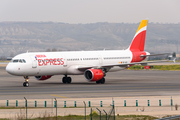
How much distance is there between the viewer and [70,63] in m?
52.7

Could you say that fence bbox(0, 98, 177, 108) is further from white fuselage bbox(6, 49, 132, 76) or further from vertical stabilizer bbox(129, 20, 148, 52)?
vertical stabilizer bbox(129, 20, 148, 52)

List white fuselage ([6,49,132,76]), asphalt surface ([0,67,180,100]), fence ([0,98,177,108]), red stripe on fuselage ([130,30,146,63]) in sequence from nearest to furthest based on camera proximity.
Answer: fence ([0,98,177,108]) → asphalt surface ([0,67,180,100]) → white fuselage ([6,49,132,76]) → red stripe on fuselage ([130,30,146,63])

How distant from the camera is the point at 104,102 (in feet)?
105

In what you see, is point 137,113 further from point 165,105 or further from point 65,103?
point 65,103

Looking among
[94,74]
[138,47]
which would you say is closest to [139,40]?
[138,47]

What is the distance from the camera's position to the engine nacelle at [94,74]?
50.1 m

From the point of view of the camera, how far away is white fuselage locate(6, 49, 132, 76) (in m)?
47.7

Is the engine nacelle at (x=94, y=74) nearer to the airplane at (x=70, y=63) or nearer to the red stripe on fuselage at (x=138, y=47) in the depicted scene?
the airplane at (x=70, y=63)

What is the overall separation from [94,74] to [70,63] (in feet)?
15.3

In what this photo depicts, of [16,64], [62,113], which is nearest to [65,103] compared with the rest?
[62,113]

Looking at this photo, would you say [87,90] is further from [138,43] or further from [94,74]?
[138,43]

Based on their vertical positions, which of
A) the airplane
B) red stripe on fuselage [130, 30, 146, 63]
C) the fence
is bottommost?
the fence

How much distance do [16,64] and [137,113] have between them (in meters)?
25.2

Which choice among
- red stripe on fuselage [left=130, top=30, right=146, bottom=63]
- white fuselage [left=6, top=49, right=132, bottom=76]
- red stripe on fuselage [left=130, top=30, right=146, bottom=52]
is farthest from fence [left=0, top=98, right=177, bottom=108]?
red stripe on fuselage [left=130, top=30, right=146, bottom=52]
